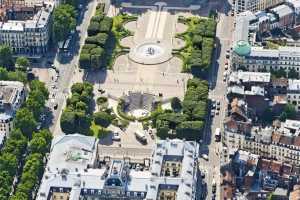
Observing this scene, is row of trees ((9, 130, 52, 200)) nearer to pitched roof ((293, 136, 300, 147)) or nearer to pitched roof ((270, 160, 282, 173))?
pitched roof ((270, 160, 282, 173))

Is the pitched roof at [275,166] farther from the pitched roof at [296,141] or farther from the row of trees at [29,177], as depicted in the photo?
A: the row of trees at [29,177]

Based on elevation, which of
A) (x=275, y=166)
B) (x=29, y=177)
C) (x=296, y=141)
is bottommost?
(x=29, y=177)

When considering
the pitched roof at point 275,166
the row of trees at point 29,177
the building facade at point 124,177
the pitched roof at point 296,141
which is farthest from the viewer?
the pitched roof at point 296,141

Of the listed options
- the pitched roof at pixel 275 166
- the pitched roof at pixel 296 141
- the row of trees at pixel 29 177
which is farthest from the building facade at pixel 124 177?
the pitched roof at pixel 296 141

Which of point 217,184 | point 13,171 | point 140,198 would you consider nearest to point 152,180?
point 140,198

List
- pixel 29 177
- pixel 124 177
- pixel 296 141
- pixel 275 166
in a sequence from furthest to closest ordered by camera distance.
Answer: pixel 296 141, pixel 275 166, pixel 29 177, pixel 124 177

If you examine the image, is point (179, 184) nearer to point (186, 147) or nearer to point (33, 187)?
point (186, 147)

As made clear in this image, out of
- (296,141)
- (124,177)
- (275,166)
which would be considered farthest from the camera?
(296,141)

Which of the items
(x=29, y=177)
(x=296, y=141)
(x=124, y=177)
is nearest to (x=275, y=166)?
(x=296, y=141)

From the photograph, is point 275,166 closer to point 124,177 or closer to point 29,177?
point 124,177

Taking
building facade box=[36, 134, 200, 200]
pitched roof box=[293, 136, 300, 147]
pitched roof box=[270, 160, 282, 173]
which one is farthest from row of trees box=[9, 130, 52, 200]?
pitched roof box=[293, 136, 300, 147]

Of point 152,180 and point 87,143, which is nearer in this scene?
point 152,180
